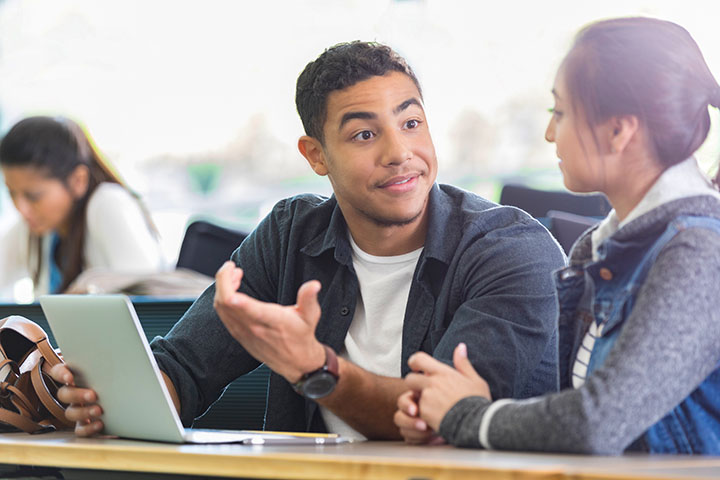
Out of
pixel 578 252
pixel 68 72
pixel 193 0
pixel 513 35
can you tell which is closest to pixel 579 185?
pixel 578 252

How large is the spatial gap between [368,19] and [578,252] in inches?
130

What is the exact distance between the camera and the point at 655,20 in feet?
3.95

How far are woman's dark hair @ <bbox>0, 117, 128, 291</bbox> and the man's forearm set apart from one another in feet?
6.91

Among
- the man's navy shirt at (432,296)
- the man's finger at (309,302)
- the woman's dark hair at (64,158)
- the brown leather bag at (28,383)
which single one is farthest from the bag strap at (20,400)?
the woman's dark hair at (64,158)

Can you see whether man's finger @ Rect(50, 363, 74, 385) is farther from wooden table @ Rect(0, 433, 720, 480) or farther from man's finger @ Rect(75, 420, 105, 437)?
wooden table @ Rect(0, 433, 720, 480)

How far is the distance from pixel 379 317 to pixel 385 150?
31 cm

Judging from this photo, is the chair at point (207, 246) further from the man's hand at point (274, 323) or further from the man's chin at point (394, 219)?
the man's hand at point (274, 323)

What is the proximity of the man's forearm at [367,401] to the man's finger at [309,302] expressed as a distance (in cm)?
20

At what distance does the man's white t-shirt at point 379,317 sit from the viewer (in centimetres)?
166

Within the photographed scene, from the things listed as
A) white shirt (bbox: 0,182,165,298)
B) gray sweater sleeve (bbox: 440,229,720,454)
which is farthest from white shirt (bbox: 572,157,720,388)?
white shirt (bbox: 0,182,165,298)

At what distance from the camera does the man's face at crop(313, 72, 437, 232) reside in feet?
5.55

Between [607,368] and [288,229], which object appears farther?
[288,229]

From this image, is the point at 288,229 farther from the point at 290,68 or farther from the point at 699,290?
the point at 290,68

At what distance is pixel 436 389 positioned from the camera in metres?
Result: 1.13
